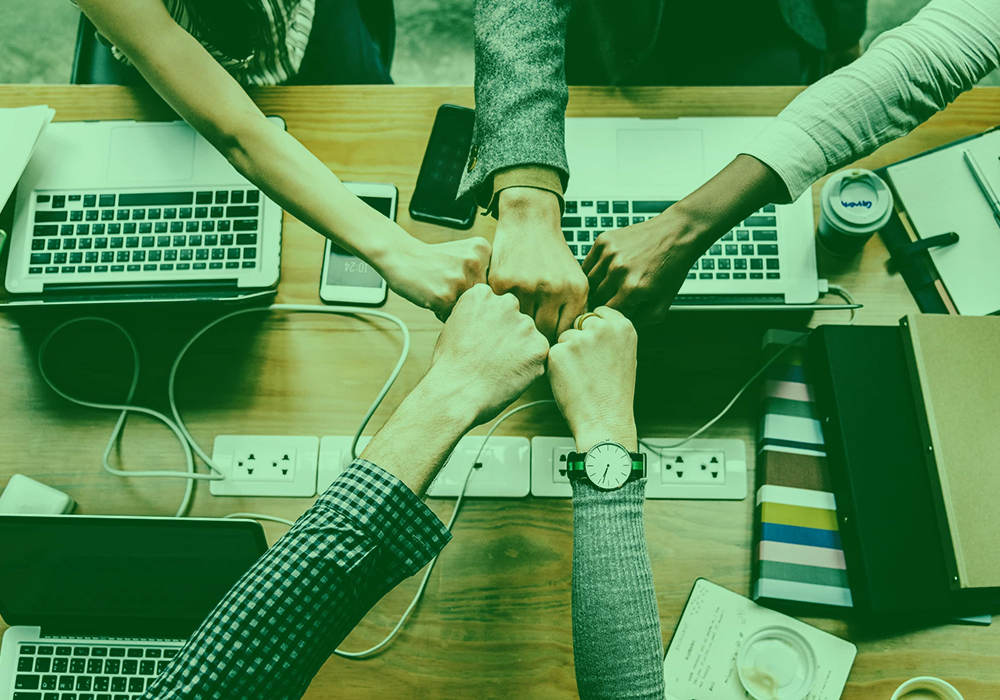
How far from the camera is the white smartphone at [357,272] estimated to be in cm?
95

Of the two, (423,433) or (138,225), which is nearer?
(423,433)

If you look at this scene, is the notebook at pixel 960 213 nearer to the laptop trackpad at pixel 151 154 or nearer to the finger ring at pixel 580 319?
the finger ring at pixel 580 319

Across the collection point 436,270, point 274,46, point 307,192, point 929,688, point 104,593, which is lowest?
point 929,688

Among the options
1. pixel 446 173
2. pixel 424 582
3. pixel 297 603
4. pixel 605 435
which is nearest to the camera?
pixel 297 603

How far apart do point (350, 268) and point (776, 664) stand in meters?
0.78

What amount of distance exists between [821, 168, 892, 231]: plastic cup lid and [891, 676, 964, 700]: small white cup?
57 centimetres

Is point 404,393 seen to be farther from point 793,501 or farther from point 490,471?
point 793,501

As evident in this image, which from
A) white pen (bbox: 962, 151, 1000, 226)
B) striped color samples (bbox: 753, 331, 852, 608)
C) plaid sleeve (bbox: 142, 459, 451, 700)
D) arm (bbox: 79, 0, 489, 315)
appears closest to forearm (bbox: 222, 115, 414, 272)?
arm (bbox: 79, 0, 489, 315)

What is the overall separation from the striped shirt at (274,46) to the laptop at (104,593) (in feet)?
2.22

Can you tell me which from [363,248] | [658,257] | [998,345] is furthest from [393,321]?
[998,345]

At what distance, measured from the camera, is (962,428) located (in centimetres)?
81

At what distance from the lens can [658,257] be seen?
820mm

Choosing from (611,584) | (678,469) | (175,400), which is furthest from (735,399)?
(175,400)

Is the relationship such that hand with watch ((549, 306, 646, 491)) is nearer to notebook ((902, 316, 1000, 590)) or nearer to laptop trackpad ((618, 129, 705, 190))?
laptop trackpad ((618, 129, 705, 190))
